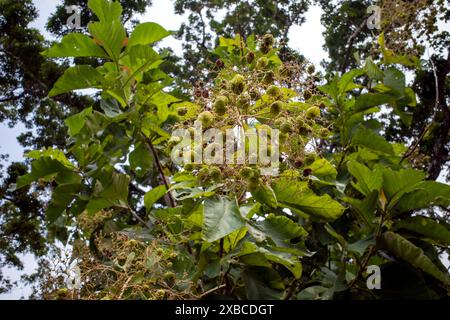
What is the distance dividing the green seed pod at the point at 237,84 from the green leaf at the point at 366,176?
422 millimetres

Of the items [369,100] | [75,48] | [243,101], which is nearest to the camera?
[243,101]

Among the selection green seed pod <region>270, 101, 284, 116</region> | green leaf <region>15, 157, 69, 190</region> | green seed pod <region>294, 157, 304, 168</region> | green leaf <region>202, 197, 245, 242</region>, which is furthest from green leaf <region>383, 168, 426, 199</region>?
green leaf <region>15, 157, 69, 190</region>

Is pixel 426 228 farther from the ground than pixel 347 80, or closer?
closer

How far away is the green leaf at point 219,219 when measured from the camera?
1.08 metres

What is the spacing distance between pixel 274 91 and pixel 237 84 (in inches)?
4.4

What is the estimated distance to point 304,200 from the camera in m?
1.32

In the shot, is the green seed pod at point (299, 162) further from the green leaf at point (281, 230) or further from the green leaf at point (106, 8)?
the green leaf at point (106, 8)

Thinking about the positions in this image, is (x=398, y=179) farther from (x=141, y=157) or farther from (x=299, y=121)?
(x=141, y=157)

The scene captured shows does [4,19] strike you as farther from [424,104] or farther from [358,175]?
[358,175]

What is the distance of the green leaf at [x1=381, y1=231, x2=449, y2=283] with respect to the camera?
1310 millimetres

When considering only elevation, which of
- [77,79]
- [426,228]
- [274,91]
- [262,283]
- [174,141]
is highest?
[77,79]

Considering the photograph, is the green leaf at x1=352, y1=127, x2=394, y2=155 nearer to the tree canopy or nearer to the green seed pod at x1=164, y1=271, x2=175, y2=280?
the tree canopy

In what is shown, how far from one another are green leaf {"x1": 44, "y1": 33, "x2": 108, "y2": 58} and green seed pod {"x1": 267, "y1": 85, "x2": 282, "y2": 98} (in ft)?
2.05

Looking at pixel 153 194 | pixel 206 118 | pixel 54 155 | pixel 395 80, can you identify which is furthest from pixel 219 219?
pixel 395 80
